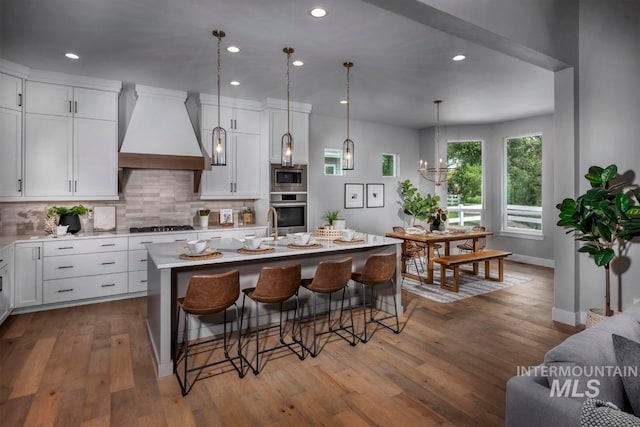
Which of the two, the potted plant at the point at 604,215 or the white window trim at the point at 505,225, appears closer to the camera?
the potted plant at the point at 604,215

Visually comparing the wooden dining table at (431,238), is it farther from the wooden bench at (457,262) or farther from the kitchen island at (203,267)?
the kitchen island at (203,267)

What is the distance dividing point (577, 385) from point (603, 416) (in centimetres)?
17

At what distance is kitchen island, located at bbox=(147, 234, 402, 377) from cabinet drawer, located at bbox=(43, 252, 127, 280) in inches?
58.5

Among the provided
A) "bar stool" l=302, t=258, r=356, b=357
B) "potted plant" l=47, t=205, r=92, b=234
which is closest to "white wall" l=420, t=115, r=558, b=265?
"bar stool" l=302, t=258, r=356, b=357

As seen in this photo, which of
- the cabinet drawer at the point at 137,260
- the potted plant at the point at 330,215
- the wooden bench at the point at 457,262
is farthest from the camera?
the potted plant at the point at 330,215

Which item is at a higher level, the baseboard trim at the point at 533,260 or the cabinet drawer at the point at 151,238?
the cabinet drawer at the point at 151,238

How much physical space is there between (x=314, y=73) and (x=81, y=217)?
369 cm

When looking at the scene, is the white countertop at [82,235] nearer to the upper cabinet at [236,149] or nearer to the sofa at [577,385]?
the upper cabinet at [236,149]

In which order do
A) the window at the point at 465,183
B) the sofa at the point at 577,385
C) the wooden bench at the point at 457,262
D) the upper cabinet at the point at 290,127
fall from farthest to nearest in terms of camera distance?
the window at the point at 465,183, the upper cabinet at the point at 290,127, the wooden bench at the point at 457,262, the sofa at the point at 577,385

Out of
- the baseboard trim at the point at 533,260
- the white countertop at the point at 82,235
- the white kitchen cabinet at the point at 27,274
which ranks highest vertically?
the white countertop at the point at 82,235

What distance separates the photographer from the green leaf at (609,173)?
3.13 meters

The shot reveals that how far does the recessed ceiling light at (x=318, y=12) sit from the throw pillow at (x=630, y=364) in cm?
286

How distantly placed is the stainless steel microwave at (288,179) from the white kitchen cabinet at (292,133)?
12 centimetres

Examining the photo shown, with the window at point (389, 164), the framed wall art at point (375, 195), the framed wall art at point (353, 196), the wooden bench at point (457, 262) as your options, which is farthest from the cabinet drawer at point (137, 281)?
the window at point (389, 164)
